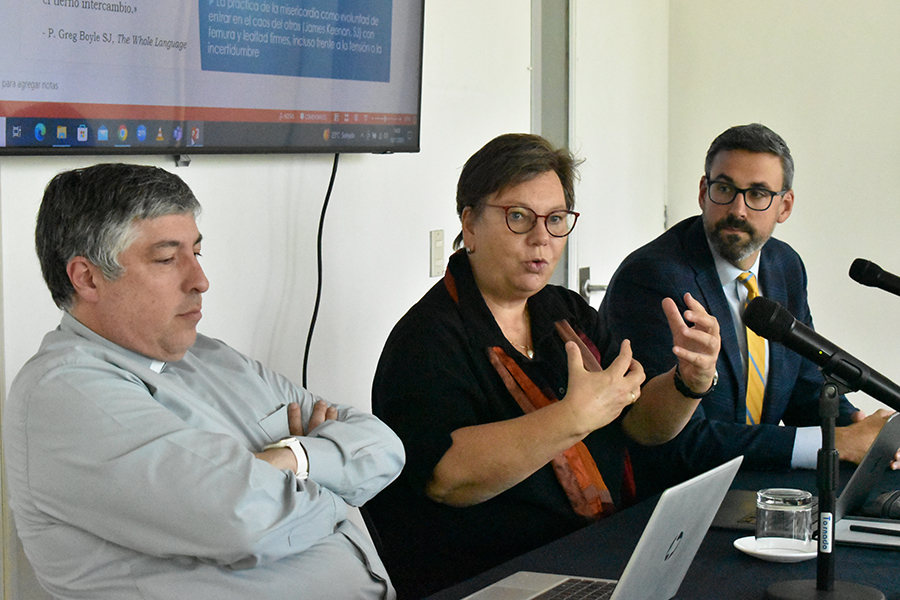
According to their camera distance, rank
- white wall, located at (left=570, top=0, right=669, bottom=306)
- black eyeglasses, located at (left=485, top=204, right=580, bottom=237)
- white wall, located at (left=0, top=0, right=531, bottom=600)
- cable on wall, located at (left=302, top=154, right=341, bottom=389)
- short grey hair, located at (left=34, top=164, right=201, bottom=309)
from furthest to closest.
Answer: white wall, located at (left=570, top=0, right=669, bottom=306), cable on wall, located at (left=302, top=154, right=341, bottom=389), black eyeglasses, located at (left=485, top=204, right=580, bottom=237), white wall, located at (left=0, top=0, right=531, bottom=600), short grey hair, located at (left=34, top=164, right=201, bottom=309)

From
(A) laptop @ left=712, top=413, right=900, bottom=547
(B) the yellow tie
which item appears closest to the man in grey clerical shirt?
(A) laptop @ left=712, top=413, right=900, bottom=547

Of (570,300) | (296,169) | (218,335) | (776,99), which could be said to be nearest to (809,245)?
(776,99)

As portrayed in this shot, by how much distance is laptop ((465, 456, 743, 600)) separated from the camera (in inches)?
43.4

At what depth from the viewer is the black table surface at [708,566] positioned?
138 cm

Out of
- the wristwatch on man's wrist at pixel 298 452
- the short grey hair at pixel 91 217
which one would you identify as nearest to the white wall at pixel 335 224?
the short grey hair at pixel 91 217

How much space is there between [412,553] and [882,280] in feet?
3.21

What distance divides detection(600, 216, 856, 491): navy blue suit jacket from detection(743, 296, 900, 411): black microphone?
795 mm

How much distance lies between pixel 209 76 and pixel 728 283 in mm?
1374

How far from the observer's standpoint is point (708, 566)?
1469 millimetres

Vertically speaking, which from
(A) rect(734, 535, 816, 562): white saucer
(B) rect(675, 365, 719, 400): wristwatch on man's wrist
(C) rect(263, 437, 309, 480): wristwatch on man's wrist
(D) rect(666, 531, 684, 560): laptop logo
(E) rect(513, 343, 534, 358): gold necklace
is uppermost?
(E) rect(513, 343, 534, 358): gold necklace

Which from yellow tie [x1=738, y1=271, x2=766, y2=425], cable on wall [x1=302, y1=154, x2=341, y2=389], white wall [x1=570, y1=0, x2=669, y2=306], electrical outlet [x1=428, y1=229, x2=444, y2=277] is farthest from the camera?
white wall [x1=570, y1=0, x2=669, y2=306]

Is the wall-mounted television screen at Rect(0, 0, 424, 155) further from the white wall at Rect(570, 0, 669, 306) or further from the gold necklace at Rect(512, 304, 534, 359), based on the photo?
the white wall at Rect(570, 0, 669, 306)

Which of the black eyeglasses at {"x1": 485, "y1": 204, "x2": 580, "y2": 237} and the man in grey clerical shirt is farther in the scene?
the black eyeglasses at {"x1": 485, "y1": 204, "x2": 580, "y2": 237}

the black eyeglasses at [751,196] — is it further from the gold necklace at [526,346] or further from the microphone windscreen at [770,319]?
the microphone windscreen at [770,319]
